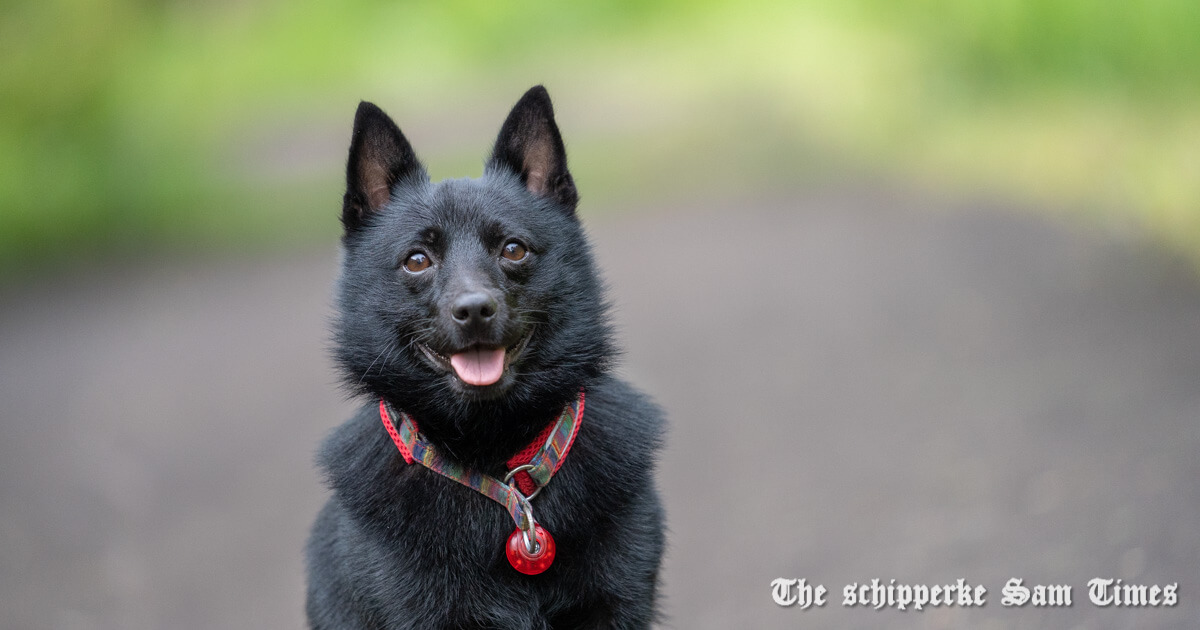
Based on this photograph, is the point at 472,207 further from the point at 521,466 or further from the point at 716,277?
the point at 716,277

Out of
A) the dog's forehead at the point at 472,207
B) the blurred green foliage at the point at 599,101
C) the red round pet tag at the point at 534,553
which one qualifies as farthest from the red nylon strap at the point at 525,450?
the blurred green foliage at the point at 599,101

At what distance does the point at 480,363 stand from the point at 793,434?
361 centimetres

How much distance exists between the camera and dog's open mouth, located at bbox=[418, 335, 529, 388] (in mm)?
2846

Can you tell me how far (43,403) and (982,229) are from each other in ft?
23.8

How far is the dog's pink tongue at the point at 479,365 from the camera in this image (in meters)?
2.85

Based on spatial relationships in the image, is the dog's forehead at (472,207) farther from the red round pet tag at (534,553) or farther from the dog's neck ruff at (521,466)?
the red round pet tag at (534,553)

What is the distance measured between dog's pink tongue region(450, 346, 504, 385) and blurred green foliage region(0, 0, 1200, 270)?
4.97 metres

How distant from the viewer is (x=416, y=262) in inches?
119

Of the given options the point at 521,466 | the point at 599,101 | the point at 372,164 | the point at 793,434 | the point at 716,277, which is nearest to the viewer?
the point at 521,466

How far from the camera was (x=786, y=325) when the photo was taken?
7.82 m

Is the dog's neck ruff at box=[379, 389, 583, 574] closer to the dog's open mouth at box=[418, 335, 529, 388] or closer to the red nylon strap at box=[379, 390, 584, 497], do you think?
the red nylon strap at box=[379, 390, 584, 497]

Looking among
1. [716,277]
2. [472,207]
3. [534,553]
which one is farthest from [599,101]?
[534,553]

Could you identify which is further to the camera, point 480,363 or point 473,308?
point 480,363

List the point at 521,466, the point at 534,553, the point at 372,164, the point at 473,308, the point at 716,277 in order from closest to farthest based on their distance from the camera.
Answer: the point at 473,308, the point at 534,553, the point at 521,466, the point at 372,164, the point at 716,277
